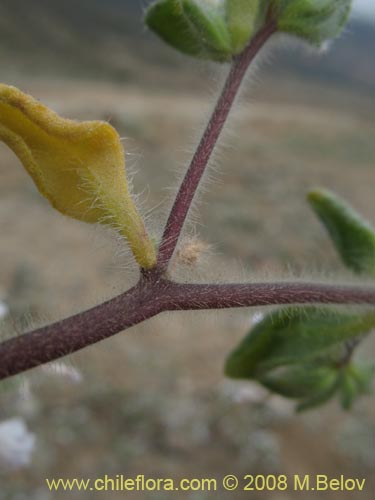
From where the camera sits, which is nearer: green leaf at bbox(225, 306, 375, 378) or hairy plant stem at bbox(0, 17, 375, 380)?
hairy plant stem at bbox(0, 17, 375, 380)

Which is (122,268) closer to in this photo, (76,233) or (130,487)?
(130,487)

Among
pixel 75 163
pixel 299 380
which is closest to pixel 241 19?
pixel 75 163

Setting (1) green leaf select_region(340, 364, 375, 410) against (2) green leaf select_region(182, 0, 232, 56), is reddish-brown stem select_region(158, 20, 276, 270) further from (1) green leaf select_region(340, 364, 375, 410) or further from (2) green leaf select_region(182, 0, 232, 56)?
(1) green leaf select_region(340, 364, 375, 410)

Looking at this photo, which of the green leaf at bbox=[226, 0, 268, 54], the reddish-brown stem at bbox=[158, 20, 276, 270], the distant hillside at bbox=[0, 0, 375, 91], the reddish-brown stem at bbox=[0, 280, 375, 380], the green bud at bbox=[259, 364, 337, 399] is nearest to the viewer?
the reddish-brown stem at bbox=[0, 280, 375, 380]

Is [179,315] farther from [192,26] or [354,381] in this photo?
[354,381]

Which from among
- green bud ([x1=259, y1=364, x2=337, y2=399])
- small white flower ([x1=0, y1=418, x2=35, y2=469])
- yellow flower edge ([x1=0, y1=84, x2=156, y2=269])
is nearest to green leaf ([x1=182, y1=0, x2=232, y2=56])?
yellow flower edge ([x1=0, y1=84, x2=156, y2=269])

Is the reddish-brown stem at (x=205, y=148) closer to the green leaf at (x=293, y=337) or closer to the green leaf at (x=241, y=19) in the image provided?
the green leaf at (x=241, y=19)
